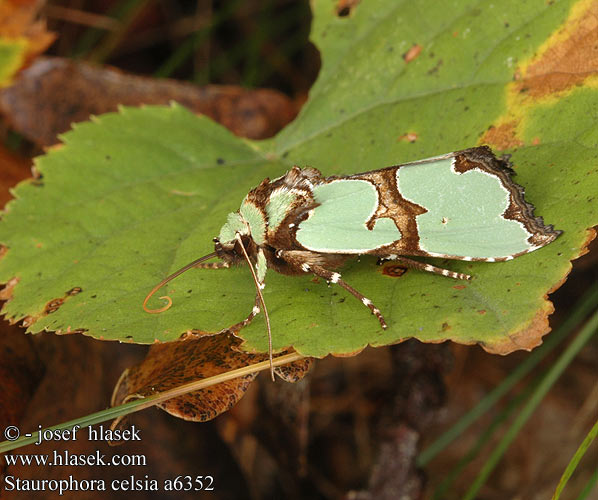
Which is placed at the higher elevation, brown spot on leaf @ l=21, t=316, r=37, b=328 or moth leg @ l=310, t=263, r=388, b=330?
brown spot on leaf @ l=21, t=316, r=37, b=328

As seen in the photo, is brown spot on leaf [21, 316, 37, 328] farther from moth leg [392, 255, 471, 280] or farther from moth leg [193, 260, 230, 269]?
moth leg [392, 255, 471, 280]

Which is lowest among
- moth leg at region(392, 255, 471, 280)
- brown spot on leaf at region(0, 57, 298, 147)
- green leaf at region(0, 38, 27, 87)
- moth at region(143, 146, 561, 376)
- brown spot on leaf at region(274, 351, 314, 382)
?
brown spot on leaf at region(274, 351, 314, 382)

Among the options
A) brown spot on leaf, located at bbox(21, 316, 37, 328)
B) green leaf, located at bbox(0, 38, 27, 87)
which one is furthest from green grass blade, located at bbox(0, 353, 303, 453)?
green leaf, located at bbox(0, 38, 27, 87)

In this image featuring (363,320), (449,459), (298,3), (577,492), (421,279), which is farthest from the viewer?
(298,3)

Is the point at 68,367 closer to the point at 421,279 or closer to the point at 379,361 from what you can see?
the point at 421,279

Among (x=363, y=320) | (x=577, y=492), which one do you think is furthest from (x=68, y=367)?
(x=577, y=492)
